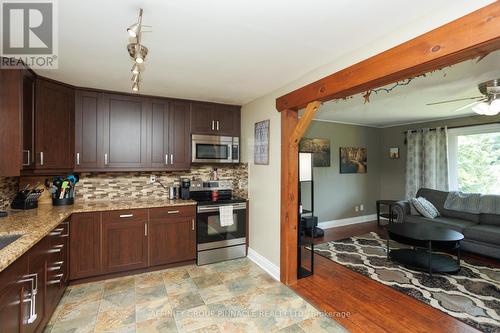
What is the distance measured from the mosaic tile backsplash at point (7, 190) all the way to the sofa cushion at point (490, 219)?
20.9 feet

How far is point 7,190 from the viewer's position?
9.00ft

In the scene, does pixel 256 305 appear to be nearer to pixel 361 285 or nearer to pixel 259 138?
pixel 361 285

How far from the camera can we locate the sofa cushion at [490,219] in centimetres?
376

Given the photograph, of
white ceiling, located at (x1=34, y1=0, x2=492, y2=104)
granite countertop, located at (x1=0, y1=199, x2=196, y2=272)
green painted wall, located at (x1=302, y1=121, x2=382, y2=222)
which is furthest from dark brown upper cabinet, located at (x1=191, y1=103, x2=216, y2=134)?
green painted wall, located at (x1=302, y1=121, x2=382, y2=222)

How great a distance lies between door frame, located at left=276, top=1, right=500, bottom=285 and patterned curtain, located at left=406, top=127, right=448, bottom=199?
3.68 meters

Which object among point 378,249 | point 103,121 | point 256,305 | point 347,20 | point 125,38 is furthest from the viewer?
point 378,249

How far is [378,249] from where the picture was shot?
3977 mm

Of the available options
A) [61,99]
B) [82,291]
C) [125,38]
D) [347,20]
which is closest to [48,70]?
[61,99]

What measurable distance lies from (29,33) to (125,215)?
1965mm

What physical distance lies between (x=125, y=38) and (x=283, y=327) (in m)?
2.65

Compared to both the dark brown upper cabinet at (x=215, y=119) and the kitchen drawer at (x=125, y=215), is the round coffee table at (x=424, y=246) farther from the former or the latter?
the kitchen drawer at (x=125, y=215)

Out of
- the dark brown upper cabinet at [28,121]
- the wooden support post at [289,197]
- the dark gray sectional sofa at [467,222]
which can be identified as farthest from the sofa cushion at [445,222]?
the dark brown upper cabinet at [28,121]

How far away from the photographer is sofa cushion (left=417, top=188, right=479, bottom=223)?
159 inches

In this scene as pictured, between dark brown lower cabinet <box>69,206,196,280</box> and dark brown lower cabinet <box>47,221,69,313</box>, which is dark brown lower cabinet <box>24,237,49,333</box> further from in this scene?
dark brown lower cabinet <box>69,206,196,280</box>
